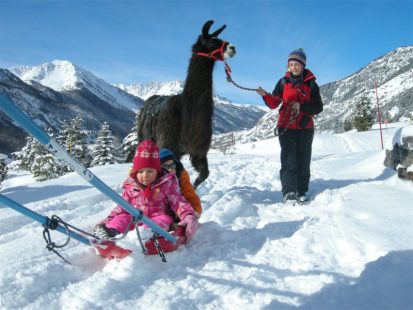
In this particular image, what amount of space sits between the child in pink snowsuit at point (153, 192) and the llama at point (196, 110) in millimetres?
1542

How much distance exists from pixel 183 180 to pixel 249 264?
1369 millimetres

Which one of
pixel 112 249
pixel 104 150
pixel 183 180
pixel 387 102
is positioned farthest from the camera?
pixel 387 102

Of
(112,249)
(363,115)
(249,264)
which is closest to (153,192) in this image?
(112,249)

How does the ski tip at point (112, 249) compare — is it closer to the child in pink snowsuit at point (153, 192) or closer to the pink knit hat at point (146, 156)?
the child in pink snowsuit at point (153, 192)

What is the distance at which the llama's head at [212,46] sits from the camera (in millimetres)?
4895

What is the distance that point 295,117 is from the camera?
4.54 meters

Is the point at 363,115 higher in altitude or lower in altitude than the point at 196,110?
higher

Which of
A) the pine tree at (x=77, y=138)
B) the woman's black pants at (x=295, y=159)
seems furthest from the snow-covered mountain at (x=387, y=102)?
the woman's black pants at (x=295, y=159)

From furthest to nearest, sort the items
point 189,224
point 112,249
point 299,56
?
1. point 299,56
2. point 189,224
3. point 112,249

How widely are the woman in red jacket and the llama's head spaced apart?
0.81 m

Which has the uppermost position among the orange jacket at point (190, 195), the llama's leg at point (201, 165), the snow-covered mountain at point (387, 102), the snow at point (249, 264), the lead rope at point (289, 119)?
the snow-covered mountain at point (387, 102)

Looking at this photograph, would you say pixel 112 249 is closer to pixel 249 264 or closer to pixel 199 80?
pixel 249 264

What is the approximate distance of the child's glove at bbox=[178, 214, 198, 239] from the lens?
→ 2926 mm

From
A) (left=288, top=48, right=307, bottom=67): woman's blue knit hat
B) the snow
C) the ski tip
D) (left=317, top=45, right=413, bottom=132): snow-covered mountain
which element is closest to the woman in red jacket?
(left=288, top=48, right=307, bottom=67): woman's blue knit hat
